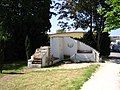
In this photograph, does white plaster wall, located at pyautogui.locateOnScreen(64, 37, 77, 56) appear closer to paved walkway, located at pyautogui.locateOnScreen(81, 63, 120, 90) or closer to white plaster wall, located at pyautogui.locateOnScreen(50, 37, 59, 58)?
white plaster wall, located at pyautogui.locateOnScreen(50, 37, 59, 58)

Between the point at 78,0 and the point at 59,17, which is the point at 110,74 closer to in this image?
the point at 78,0

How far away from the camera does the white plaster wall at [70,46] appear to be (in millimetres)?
36619

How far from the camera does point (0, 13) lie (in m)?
40.2

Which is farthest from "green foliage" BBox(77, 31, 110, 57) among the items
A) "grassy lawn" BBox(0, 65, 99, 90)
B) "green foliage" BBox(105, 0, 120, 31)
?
"green foliage" BBox(105, 0, 120, 31)

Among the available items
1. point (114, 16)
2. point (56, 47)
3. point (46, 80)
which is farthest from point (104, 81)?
point (56, 47)

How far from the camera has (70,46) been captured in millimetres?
36812

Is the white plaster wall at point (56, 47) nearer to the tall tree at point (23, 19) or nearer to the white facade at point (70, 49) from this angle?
the white facade at point (70, 49)

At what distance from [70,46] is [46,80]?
13.8 meters

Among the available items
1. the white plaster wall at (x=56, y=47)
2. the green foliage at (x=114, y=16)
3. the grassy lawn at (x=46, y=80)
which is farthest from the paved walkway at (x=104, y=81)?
the white plaster wall at (x=56, y=47)

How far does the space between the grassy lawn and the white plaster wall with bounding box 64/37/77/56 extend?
9.71 meters

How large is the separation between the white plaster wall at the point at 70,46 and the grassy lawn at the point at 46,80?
382 inches

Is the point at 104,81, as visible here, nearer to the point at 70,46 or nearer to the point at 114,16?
the point at 114,16

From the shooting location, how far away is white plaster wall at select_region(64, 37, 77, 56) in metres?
36.6

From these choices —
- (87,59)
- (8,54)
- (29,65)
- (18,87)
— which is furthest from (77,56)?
(18,87)
